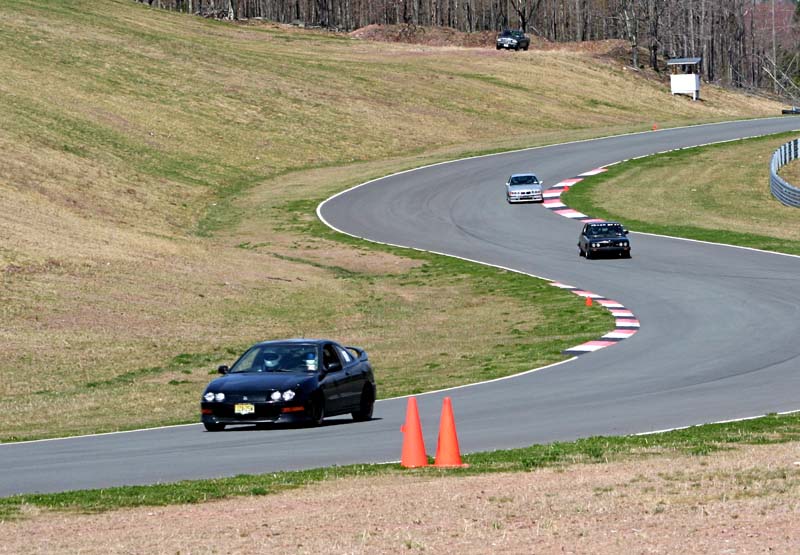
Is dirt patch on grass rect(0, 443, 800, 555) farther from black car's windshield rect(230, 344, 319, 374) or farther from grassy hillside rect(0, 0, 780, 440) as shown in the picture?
grassy hillside rect(0, 0, 780, 440)

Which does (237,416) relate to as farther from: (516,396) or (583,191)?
(583,191)

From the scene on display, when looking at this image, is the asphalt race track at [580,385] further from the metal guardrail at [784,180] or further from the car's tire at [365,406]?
the metal guardrail at [784,180]

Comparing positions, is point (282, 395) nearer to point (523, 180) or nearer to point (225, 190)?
point (523, 180)

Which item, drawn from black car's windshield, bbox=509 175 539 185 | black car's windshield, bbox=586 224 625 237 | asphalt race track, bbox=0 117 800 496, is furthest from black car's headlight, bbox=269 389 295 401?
black car's windshield, bbox=509 175 539 185

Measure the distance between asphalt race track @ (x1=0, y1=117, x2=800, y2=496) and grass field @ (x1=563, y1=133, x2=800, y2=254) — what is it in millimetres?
2599

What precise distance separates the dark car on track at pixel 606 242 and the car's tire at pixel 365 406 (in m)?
26.1

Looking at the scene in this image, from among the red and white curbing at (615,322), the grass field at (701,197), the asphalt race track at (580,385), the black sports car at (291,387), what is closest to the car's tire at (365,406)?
the black sports car at (291,387)

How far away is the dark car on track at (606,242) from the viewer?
44938 millimetres

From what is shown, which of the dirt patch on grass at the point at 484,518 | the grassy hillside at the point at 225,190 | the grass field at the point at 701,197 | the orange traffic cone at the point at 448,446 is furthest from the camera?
the grass field at the point at 701,197

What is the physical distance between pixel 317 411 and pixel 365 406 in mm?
1134

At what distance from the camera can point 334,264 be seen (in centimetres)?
4588

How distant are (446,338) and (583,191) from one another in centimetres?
3199

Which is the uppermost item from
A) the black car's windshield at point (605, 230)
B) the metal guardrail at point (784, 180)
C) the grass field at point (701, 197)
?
the black car's windshield at point (605, 230)

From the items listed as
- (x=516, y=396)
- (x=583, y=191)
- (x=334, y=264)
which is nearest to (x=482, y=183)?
(x=583, y=191)
